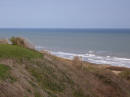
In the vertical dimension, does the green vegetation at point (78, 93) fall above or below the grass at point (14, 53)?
below

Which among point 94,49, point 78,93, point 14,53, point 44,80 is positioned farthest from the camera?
point 94,49

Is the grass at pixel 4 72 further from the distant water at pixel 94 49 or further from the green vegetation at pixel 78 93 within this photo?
the distant water at pixel 94 49

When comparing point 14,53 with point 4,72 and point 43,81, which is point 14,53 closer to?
point 43,81

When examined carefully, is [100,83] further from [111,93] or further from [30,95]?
[30,95]

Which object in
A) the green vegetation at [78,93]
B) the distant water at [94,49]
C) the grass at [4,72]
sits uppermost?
the grass at [4,72]

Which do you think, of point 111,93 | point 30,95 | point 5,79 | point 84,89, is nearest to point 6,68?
point 5,79

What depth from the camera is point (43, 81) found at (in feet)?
39.3

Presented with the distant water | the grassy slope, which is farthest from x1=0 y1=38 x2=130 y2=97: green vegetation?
the distant water

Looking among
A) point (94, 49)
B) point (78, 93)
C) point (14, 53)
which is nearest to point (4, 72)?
point (14, 53)

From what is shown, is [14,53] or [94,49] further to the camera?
[94,49]

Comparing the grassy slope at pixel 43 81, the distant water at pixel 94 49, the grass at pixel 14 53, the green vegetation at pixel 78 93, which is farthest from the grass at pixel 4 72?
the distant water at pixel 94 49

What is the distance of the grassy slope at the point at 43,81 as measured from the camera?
928 cm

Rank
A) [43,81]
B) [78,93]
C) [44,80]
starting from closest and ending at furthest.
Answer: [43,81], [44,80], [78,93]

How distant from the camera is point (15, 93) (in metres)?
8.13
